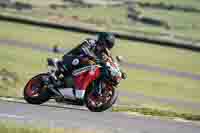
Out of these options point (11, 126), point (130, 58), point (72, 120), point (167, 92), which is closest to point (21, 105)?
point (72, 120)

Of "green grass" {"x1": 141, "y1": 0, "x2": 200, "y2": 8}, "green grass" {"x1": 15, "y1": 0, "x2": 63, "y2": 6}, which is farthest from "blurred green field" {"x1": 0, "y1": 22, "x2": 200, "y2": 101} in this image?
"green grass" {"x1": 141, "y1": 0, "x2": 200, "y2": 8}

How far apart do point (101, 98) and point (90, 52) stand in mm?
1095

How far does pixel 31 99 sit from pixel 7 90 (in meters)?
6.04

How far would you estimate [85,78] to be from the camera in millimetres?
15422

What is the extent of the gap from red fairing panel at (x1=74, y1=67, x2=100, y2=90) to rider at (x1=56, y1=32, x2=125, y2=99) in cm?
10

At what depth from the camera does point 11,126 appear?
1131 centimetres

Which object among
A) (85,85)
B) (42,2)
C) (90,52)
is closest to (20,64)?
(85,85)

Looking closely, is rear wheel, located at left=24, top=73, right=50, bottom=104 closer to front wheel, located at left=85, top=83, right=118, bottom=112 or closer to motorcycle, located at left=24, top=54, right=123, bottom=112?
motorcycle, located at left=24, top=54, right=123, bottom=112

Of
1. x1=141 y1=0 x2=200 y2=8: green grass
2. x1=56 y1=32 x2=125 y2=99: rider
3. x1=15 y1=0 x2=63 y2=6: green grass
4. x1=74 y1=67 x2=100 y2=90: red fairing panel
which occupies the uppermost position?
x1=56 y1=32 x2=125 y2=99: rider

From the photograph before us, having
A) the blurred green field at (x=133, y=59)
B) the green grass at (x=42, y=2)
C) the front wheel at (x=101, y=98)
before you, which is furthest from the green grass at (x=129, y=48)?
the green grass at (x=42, y=2)

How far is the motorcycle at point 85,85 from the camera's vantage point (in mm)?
15320

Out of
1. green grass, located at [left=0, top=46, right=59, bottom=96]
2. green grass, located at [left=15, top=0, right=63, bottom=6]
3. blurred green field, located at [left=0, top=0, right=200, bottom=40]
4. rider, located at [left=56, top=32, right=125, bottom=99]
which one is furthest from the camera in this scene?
green grass, located at [left=15, top=0, right=63, bottom=6]

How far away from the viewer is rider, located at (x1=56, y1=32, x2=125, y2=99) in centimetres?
1518

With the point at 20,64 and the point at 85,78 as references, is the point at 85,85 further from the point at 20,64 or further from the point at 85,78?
the point at 20,64
